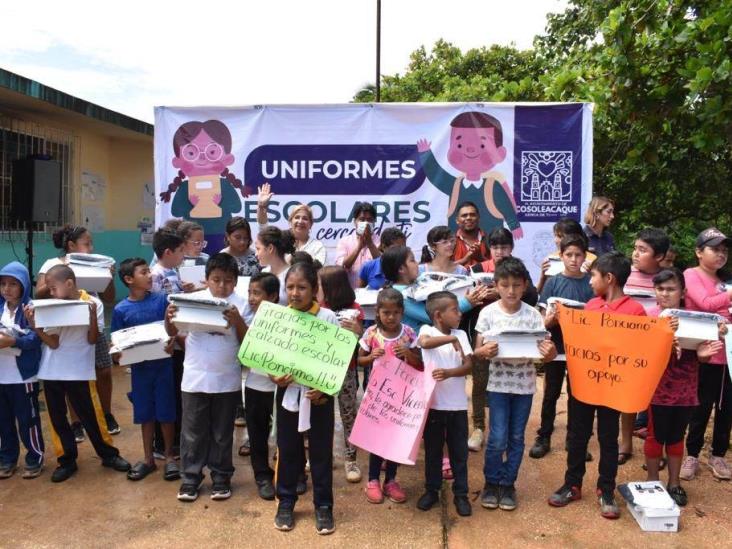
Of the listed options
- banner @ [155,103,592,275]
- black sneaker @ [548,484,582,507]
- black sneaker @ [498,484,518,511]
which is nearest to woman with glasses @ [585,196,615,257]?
banner @ [155,103,592,275]

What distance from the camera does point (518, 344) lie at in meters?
3.37

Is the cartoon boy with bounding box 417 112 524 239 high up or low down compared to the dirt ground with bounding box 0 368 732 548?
up

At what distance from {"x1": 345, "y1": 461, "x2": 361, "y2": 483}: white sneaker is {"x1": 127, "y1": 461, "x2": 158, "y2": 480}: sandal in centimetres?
126

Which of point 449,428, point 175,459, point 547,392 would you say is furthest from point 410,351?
point 175,459

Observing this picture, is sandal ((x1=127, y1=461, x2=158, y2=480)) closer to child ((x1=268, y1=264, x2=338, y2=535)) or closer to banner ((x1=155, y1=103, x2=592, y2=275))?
child ((x1=268, y1=264, x2=338, y2=535))

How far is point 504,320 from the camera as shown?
351cm

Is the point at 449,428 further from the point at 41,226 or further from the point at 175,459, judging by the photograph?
the point at 41,226

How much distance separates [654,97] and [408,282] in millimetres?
3658

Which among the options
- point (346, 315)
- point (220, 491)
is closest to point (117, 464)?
point (220, 491)

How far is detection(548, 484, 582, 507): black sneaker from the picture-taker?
352 centimetres

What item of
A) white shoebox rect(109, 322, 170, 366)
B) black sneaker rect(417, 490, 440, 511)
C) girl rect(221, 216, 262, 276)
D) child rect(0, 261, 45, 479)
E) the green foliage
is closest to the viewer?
black sneaker rect(417, 490, 440, 511)

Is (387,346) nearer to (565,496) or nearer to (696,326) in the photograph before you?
Answer: (565,496)

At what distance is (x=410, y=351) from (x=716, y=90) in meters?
3.67

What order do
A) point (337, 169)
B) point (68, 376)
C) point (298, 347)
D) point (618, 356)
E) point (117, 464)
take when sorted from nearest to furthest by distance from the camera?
point (298, 347) → point (618, 356) → point (68, 376) → point (117, 464) → point (337, 169)
